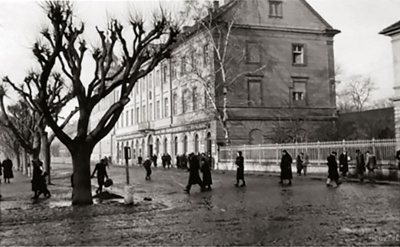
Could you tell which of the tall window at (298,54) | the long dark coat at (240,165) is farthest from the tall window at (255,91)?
the long dark coat at (240,165)

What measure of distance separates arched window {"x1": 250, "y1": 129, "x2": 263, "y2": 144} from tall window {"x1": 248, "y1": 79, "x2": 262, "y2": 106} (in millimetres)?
2619

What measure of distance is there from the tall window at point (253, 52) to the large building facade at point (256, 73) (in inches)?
0.7

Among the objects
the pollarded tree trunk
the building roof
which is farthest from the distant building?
the pollarded tree trunk

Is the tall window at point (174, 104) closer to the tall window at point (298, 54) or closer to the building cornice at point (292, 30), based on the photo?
the building cornice at point (292, 30)

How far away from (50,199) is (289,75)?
3276 centimetres

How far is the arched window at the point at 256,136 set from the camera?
4503 cm

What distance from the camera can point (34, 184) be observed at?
19594 millimetres

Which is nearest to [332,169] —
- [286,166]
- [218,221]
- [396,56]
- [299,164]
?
[286,166]

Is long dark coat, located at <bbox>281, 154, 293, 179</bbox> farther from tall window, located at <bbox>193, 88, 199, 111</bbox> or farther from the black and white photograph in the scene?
tall window, located at <bbox>193, 88, 199, 111</bbox>

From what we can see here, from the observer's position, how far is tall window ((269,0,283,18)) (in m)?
46.5

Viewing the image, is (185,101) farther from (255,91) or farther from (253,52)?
(253,52)

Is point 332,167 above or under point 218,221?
above

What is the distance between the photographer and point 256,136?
45312 mm

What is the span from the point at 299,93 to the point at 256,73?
5.19 meters
